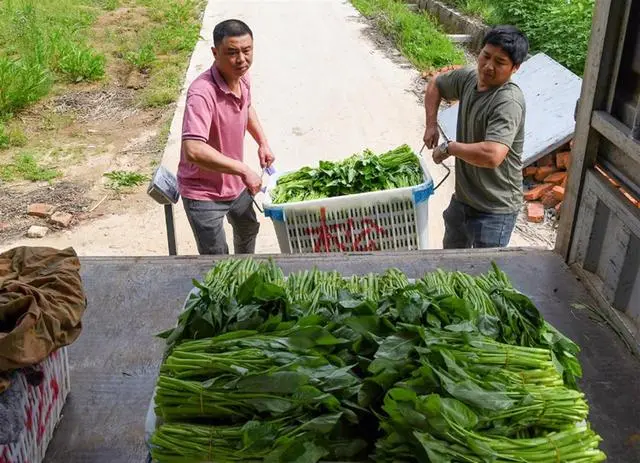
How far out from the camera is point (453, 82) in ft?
14.4

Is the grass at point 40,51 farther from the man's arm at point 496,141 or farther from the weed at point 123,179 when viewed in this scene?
the man's arm at point 496,141

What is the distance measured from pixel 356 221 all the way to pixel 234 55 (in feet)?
4.17

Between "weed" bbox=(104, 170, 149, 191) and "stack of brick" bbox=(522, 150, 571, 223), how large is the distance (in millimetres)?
4174

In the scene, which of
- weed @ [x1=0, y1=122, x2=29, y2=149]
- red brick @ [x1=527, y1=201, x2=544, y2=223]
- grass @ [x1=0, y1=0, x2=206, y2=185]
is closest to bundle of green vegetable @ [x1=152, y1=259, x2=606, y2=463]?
red brick @ [x1=527, y1=201, x2=544, y2=223]

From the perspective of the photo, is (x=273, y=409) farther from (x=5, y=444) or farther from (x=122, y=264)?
(x=122, y=264)

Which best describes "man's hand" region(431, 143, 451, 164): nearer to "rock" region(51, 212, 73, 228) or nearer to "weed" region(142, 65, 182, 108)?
"rock" region(51, 212, 73, 228)

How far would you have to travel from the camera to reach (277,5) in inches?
599

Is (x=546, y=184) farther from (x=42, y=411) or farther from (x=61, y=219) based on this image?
(x=42, y=411)

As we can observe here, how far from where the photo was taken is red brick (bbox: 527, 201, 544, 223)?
6.18 meters

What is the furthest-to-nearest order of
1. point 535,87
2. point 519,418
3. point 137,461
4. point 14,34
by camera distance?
1. point 14,34
2. point 535,87
3. point 137,461
4. point 519,418

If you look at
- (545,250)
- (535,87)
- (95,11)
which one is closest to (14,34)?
(95,11)

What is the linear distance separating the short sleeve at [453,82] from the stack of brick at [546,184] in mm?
2197

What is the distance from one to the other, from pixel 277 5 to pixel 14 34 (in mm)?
5957

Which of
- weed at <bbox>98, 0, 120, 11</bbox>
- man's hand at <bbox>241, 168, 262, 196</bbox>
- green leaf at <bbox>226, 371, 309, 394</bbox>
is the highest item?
green leaf at <bbox>226, 371, 309, 394</bbox>
